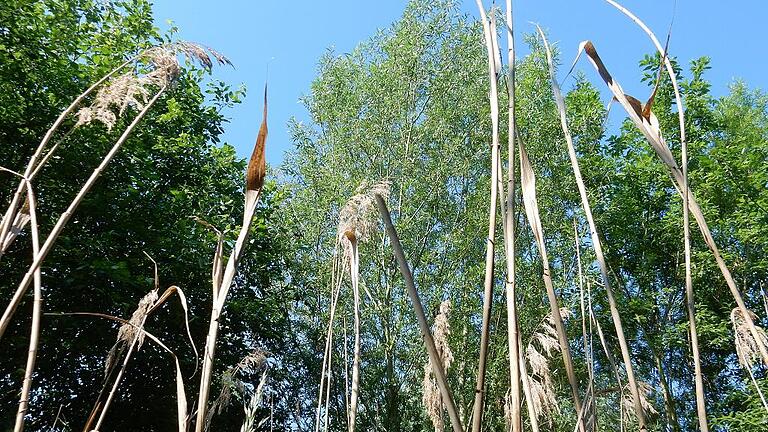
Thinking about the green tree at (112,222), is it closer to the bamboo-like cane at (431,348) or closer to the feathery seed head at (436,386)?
the feathery seed head at (436,386)

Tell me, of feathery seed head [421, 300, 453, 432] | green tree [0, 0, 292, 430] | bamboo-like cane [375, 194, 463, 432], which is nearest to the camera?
bamboo-like cane [375, 194, 463, 432]

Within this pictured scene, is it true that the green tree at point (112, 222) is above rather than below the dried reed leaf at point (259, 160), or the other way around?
above

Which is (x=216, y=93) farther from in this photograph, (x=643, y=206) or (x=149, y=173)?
(x=643, y=206)

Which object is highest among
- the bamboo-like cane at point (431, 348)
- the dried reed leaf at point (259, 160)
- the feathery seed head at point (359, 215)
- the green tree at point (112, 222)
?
the green tree at point (112, 222)

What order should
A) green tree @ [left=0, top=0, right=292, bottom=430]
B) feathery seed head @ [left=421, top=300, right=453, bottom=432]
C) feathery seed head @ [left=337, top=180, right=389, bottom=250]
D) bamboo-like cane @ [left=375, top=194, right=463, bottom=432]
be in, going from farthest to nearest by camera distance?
1. green tree @ [left=0, top=0, right=292, bottom=430]
2. feathery seed head @ [left=421, top=300, right=453, bottom=432]
3. feathery seed head @ [left=337, top=180, right=389, bottom=250]
4. bamboo-like cane @ [left=375, top=194, right=463, bottom=432]

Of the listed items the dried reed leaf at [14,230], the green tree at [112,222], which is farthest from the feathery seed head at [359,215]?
the green tree at [112,222]

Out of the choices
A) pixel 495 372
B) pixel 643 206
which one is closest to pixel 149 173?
pixel 495 372

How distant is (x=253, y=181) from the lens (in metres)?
1.01

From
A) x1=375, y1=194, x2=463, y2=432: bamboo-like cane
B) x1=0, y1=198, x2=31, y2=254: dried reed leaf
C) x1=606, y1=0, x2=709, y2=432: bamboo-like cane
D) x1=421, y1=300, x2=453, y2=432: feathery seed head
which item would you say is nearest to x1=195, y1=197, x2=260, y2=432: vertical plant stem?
x1=375, y1=194, x2=463, y2=432: bamboo-like cane

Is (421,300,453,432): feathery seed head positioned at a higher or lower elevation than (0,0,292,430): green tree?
lower

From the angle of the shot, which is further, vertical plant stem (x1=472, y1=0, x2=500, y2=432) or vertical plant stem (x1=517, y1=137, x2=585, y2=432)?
vertical plant stem (x1=517, y1=137, x2=585, y2=432)

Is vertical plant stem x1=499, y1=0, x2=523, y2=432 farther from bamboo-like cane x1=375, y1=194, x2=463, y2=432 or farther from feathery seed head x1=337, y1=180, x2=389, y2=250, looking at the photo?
feathery seed head x1=337, y1=180, x2=389, y2=250

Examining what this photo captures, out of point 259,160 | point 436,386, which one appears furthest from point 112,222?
point 259,160

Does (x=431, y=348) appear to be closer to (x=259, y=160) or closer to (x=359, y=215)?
(x=259, y=160)
